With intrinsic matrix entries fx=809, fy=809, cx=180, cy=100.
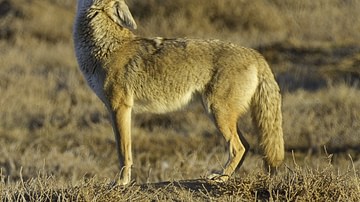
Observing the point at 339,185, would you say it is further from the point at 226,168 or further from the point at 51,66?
the point at 51,66

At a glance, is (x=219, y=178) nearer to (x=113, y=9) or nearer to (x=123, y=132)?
(x=123, y=132)

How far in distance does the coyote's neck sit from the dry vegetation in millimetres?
1051

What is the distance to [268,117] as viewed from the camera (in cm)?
771

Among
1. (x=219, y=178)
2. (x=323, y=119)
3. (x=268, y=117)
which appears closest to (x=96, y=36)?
(x=268, y=117)

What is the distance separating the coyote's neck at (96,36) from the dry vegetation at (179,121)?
1051 millimetres

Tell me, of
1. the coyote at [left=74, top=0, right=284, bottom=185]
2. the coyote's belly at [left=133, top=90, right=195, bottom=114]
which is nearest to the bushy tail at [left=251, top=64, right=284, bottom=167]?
the coyote at [left=74, top=0, right=284, bottom=185]

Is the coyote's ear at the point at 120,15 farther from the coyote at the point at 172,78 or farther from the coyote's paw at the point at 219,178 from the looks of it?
the coyote's paw at the point at 219,178

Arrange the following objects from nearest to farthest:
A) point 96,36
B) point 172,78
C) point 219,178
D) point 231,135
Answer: point 219,178 → point 231,135 → point 172,78 → point 96,36

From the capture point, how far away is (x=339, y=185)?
20.0 feet

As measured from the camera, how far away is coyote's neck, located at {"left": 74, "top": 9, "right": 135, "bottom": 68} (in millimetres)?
8023

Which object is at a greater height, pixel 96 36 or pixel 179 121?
pixel 96 36

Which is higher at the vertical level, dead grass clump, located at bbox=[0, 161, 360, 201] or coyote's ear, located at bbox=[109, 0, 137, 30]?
coyote's ear, located at bbox=[109, 0, 137, 30]

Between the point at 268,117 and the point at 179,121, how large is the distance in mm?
8131

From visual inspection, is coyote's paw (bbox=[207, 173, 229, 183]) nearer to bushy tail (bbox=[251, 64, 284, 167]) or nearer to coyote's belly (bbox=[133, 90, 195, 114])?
bushy tail (bbox=[251, 64, 284, 167])
